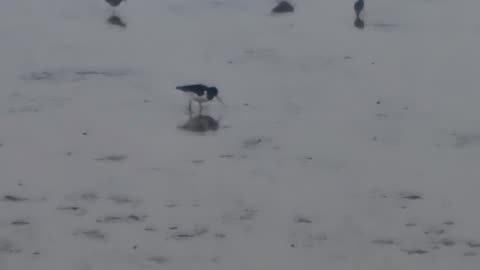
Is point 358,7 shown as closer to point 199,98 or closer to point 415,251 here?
point 199,98

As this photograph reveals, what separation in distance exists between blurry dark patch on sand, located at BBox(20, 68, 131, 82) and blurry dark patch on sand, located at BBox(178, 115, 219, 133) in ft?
2.99

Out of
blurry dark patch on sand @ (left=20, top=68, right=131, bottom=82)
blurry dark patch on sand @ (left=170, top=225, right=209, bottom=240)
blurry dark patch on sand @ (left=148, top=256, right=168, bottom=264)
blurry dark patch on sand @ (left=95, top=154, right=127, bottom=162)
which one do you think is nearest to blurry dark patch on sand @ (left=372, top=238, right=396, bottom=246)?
blurry dark patch on sand @ (left=170, top=225, right=209, bottom=240)

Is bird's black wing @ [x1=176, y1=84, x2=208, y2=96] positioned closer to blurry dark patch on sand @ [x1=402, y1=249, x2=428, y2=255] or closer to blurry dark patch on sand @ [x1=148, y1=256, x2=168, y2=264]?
blurry dark patch on sand @ [x1=148, y1=256, x2=168, y2=264]

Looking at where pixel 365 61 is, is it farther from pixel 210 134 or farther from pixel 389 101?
pixel 210 134

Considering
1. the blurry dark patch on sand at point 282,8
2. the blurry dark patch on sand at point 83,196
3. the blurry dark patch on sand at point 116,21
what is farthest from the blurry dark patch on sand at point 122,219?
the blurry dark patch on sand at point 282,8

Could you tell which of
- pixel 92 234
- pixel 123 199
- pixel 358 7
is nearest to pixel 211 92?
pixel 123 199

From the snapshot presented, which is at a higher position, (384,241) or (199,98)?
(199,98)

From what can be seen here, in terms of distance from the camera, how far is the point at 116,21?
23.6 feet

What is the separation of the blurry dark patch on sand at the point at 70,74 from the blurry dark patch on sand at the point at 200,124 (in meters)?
0.91

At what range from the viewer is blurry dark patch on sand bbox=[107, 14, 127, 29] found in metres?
7.16

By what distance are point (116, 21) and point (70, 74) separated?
1.10 meters

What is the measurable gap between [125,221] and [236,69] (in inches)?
88.3

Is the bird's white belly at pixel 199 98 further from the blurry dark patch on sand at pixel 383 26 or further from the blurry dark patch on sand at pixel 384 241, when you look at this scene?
the blurry dark patch on sand at pixel 383 26

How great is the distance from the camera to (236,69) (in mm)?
6395
